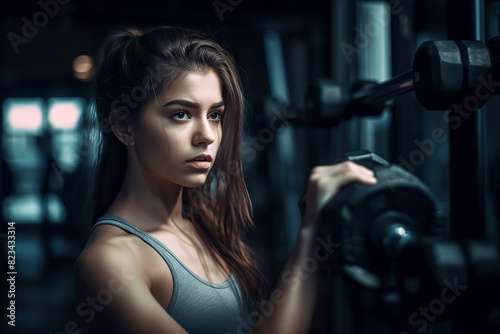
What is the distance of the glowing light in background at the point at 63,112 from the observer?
13.4ft

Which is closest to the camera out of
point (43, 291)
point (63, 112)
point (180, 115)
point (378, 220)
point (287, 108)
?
point (378, 220)

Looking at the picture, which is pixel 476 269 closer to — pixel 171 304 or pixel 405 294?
pixel 405 294

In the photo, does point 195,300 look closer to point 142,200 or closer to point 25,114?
point 142,200

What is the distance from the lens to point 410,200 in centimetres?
47

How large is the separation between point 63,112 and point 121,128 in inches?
153

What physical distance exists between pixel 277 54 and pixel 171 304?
1540 mm

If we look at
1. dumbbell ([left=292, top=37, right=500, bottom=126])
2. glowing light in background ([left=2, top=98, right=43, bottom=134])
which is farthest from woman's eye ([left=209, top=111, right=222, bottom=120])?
glowing light in background ([left=2, top=98, right=43, bottom=134])

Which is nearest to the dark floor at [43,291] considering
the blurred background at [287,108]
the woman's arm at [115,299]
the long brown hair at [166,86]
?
the blurred background at [287,108]

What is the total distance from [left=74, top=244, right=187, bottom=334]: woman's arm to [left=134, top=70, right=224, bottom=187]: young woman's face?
0.12 meters

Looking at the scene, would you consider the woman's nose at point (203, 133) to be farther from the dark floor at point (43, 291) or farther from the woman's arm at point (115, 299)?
the dark floor at point (43, 291)

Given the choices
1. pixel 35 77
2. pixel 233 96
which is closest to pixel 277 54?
pixel 233 96

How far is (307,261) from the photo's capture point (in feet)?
1.63

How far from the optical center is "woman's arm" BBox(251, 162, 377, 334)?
0.47 m

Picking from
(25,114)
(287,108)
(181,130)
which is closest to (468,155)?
(181,130)
